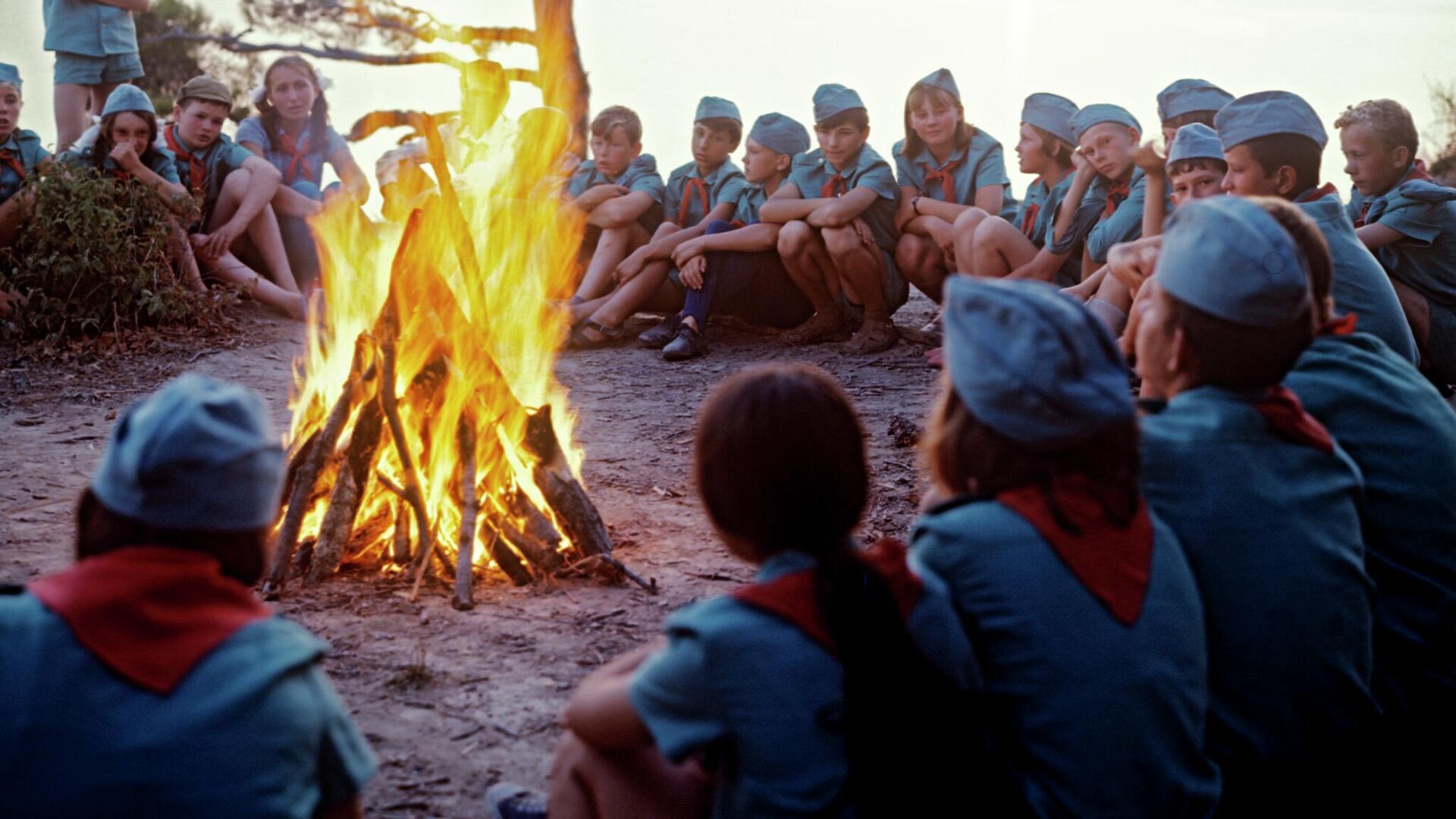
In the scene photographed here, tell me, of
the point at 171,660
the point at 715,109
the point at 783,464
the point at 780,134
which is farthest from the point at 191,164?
the point at 783,464

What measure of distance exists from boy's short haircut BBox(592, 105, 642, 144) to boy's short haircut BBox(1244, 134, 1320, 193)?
6.84 m

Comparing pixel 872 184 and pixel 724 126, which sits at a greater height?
pixel 724 126

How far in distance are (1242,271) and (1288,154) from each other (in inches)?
85.1

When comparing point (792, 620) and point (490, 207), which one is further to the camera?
point (490, 207)

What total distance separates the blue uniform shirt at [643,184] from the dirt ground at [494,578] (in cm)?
174

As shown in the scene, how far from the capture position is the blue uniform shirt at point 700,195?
9961 mm

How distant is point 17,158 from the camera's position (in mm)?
8789

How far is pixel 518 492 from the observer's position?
464 cm

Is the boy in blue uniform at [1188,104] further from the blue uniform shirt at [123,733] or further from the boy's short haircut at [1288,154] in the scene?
the blue uniform shirt at [123,733]

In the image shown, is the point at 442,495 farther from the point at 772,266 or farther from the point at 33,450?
the point at 772,266

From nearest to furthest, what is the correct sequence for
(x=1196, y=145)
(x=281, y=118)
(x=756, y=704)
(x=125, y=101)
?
(x=756, y=704) < (x=1196, y=145) < (x=125, y=101) < (x=281, y=118)

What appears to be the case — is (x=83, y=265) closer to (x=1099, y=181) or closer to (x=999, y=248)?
(x=999, y=248)

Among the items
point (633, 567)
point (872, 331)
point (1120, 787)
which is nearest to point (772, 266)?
point (872, 331)

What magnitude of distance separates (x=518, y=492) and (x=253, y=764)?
2.82 metres
